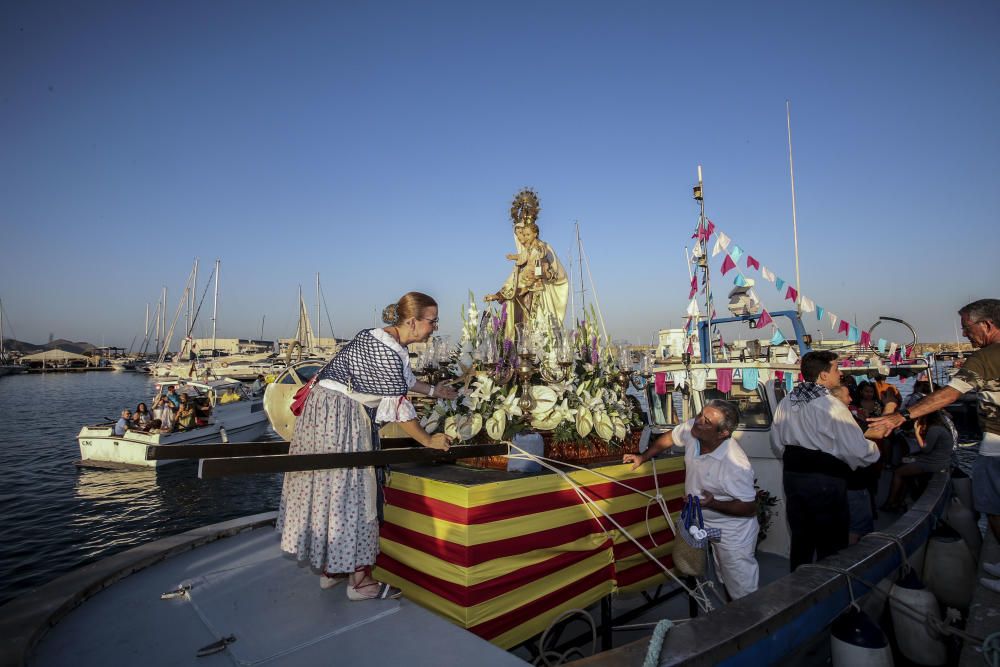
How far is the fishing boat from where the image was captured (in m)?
16.7

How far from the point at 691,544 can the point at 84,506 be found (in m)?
15.6

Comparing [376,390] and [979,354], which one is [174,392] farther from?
[979,354]

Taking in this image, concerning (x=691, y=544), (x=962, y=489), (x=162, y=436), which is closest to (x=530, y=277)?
(x=691, y=544)

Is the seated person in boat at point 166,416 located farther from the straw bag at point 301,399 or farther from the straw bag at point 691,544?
the straw bag at point 691,544

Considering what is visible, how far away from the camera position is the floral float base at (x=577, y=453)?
3527 mm

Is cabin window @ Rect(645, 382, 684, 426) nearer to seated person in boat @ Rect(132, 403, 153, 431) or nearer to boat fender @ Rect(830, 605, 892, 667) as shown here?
boat fender @ Rect(830, 605, 892, 667)

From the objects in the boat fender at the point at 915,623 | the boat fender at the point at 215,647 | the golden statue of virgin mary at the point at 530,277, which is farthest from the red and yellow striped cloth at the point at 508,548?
the golden statue of virgin mary at the point at 530,277

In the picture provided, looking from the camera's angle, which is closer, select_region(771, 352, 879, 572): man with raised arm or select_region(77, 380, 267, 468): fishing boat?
select_region(771, 352, 879, 572): man with raised arm

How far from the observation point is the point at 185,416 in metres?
18.2

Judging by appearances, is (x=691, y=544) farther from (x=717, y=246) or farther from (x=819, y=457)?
(x=717, y=246)

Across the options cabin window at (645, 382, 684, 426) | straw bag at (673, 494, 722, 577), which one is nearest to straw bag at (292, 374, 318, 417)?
straw bag at (673, 494, 722, 577)

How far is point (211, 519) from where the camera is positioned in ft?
40.1

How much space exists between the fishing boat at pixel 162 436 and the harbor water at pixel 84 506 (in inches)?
22.8

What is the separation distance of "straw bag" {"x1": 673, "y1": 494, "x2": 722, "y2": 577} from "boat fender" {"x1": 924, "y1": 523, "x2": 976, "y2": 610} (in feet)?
7.12
